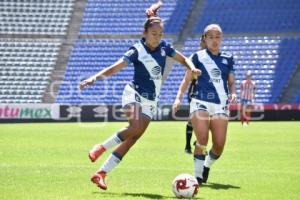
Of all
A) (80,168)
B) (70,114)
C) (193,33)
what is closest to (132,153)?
(80,168)

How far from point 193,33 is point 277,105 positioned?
8851 millimetres

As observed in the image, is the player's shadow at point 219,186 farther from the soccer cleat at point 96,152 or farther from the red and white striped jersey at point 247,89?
the red and white striped jersey at point 247,89

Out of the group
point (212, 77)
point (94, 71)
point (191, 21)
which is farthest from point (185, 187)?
point (191, 21)

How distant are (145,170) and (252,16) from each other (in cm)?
3084

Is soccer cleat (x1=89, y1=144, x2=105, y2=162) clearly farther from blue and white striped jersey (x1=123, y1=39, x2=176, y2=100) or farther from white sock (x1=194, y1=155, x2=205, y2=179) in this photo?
white sock (x1=194, y1=155, x2=205, y2=179)

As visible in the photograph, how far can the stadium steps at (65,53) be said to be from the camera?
132 ft

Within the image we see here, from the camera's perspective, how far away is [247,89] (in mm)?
32000

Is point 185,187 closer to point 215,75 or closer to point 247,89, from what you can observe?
point 215,75

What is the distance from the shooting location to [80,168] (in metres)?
12.9

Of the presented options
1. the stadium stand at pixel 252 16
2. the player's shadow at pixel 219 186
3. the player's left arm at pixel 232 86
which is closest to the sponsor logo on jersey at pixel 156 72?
the player's left arm at pixel 232 86

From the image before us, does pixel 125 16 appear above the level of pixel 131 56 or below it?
below

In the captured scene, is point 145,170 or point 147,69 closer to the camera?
point 147,69

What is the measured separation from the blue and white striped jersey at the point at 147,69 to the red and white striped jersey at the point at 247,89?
2205 cm

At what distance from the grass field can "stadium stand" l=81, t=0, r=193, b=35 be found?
22679mm
